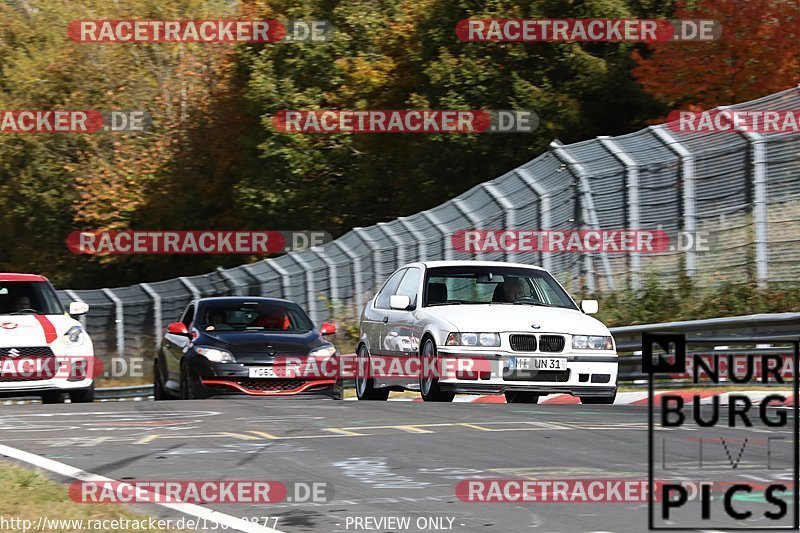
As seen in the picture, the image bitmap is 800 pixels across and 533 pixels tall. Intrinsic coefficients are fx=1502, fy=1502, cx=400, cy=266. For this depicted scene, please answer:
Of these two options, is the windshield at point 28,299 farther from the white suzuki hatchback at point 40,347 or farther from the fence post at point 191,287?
the fence post at point 191,287

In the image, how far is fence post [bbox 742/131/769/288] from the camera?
19.5 m

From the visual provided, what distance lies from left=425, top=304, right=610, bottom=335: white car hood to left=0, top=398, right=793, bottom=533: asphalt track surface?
1022 millimetres

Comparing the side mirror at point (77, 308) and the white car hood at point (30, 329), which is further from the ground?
the side mirror at point (77, 308)

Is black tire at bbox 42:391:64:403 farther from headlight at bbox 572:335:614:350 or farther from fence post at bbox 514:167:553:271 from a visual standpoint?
fence post at bbox 514:167:553:271

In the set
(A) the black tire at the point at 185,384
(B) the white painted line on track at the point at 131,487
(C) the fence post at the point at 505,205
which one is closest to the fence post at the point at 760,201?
(C) the fence post at the point at 505,205

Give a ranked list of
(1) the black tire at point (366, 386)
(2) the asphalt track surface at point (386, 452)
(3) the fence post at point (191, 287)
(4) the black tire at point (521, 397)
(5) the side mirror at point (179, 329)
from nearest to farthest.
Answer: (2) the asphalt track surface at point (386, 452), (4) the black tire at point (521, 397), (1) the black tire at point (366, 386), (5) the side mirror at point (179, 329), (3) the fence post at point (191, 287)

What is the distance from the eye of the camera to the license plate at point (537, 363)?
14.6 meters

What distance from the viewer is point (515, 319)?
14906mm

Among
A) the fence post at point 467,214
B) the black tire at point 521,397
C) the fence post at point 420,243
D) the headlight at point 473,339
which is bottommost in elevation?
the black tire at point 521,397

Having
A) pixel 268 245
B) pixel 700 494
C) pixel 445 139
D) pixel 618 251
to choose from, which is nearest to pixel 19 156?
pixel 268 245

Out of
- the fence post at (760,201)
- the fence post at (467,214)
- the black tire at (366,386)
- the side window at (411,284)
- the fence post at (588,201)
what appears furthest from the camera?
the fence post at (467,214)

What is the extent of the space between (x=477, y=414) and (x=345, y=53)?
139 feet

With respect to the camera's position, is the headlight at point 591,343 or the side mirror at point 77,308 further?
the side mirror at point 77,308

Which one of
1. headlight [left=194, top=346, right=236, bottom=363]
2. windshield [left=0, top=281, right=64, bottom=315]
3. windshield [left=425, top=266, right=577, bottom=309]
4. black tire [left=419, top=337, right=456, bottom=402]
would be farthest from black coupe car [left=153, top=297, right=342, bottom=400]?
black tire [left=419, top=337, right=456, bottom=402]
